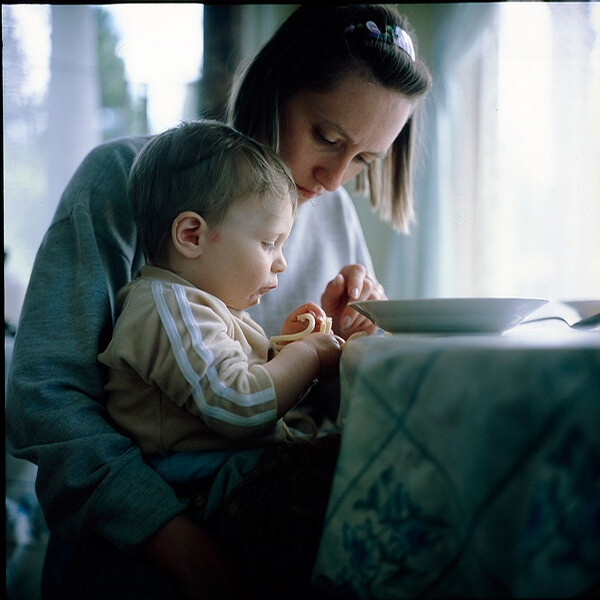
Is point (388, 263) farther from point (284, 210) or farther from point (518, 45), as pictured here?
point (284, 210)

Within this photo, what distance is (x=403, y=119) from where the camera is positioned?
1198 millimetres

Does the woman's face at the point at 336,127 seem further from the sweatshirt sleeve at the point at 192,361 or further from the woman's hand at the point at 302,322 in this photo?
the sweatshirt sleeve at the point at 192,361

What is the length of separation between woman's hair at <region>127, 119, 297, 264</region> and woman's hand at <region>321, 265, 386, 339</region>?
25 cm

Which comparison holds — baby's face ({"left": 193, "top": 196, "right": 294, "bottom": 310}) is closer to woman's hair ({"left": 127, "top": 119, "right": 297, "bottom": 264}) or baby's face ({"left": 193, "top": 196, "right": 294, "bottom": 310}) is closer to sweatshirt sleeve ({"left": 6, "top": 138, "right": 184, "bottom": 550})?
woman's hair ({"left": 127, "top": 119, "right": 297, "bottom": 264})

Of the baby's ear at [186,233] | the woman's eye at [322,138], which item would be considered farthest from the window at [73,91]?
the baby's ear at [186,233]

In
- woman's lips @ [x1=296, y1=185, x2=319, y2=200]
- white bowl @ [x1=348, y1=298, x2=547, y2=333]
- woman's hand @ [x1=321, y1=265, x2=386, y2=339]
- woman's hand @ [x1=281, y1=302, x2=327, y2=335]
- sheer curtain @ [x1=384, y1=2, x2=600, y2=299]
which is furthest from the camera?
sheer curtain @ [x1=384, y1=2, x2=600, y2=299]

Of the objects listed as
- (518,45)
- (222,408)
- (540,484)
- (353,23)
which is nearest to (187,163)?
(222,408)

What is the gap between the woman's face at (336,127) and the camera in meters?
1.10

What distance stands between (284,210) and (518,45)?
1.93 metres

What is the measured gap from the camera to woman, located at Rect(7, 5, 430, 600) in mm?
726

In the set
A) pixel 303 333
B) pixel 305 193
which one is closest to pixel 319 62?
pixel 305 193

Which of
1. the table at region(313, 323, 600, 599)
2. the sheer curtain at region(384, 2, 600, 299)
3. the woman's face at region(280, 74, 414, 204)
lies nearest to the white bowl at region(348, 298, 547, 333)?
the table at region(313, 323, 600, 599)

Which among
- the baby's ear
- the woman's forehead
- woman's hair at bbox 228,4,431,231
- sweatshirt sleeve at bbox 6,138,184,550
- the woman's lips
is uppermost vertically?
woman's hair at bbox 228,4,431,231

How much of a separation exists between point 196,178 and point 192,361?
29cm
